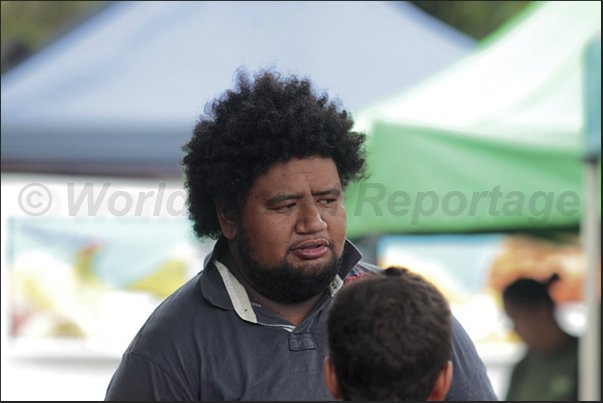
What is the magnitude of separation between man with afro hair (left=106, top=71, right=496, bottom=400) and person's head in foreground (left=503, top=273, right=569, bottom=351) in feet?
7.49

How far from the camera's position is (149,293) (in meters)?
5.84

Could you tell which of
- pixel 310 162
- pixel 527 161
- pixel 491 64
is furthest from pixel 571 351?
pixel 310 162

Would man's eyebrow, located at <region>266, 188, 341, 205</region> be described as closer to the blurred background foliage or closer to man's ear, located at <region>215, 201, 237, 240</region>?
man's ear, located at <region>215, 201, 237, 240</region>

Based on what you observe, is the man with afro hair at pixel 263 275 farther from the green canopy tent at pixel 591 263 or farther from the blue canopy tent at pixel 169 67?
the blue canopy tent at pixel 169 67

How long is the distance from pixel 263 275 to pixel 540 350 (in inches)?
105

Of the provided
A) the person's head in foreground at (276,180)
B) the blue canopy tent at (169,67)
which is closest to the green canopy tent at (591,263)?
the blue canopy tent at (169,67)

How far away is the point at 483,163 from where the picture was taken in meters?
3.44

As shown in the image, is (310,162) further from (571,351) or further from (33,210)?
(33,210)

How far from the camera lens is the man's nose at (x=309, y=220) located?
170 centimetres

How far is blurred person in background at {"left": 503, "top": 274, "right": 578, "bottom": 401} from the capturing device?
3.78m

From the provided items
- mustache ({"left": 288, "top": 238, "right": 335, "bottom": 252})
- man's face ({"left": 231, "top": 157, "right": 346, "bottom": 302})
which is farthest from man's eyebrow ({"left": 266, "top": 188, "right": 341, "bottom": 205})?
mustache ({"left": 288, "top": 238, "right": 335, "bottom": 252})

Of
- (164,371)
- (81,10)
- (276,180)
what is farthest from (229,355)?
(81,10)

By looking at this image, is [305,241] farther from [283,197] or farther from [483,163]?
[483,163]

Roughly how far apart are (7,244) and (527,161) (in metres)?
4.75
